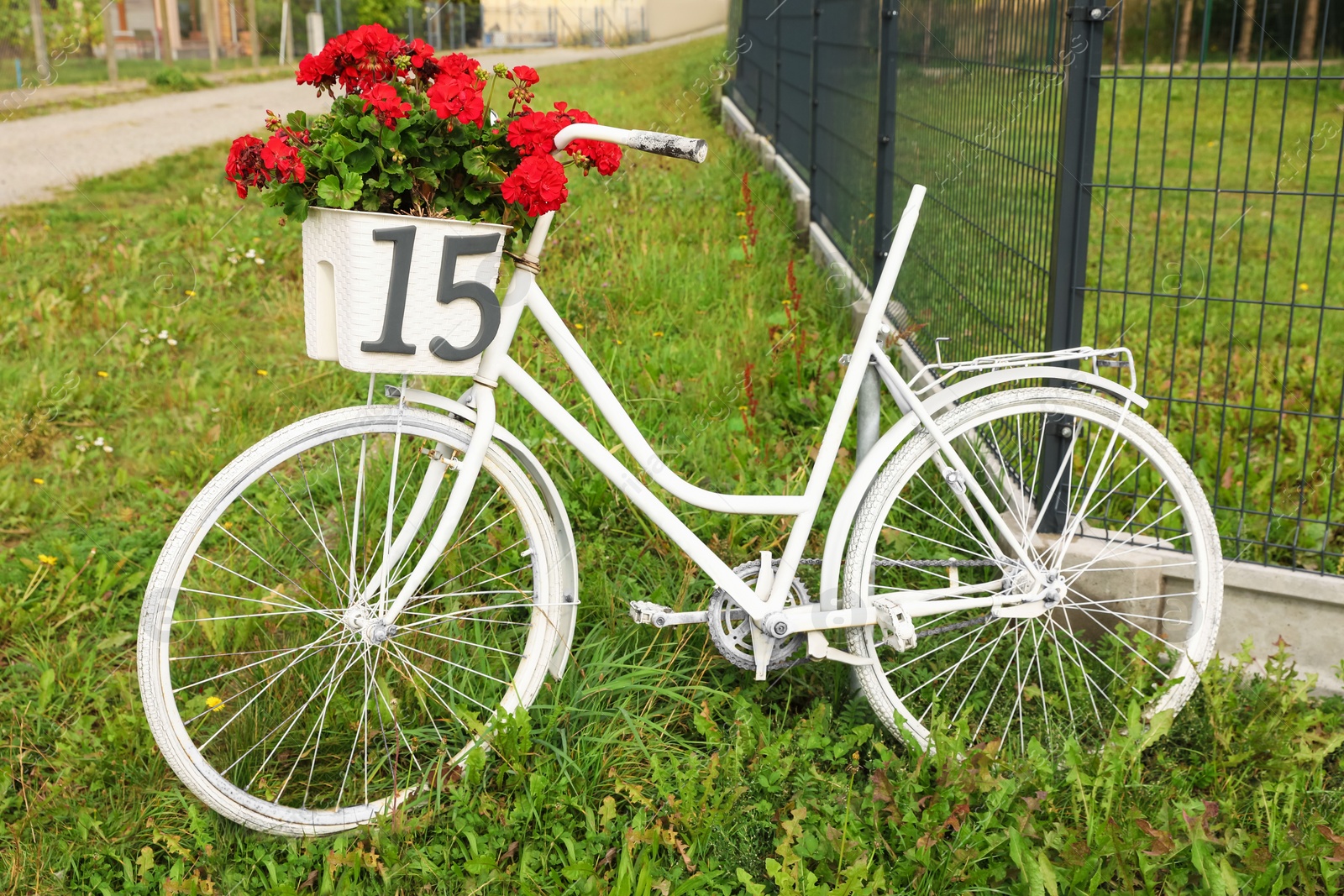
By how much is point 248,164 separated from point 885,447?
4.60 feet

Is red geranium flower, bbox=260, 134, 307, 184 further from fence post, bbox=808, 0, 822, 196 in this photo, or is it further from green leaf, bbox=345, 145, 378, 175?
fence post, bbox=808, 0, 822, 196

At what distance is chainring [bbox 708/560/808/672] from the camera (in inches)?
102

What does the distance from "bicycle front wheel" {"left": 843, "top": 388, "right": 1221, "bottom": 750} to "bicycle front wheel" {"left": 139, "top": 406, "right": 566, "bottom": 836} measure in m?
0.87

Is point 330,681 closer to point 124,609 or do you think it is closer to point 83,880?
point 83,880

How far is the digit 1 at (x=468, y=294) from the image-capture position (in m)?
2.10

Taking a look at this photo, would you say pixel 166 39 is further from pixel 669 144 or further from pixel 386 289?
pixel 669 144

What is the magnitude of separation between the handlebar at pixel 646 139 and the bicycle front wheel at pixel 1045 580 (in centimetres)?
87

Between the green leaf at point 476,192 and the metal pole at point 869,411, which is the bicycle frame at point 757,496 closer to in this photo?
the metal pole at point 869,411

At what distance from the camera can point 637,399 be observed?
13.3 feet

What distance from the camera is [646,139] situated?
2061 millimetres

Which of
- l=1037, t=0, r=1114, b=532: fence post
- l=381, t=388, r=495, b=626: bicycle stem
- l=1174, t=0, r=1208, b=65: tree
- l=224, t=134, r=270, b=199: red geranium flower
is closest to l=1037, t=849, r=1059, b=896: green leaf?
l=1037, t=0, r=1114, b=532: fence post

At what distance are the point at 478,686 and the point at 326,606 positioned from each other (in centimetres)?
49

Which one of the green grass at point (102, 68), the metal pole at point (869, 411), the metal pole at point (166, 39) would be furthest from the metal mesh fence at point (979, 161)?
the metal pole at point (166, 39)

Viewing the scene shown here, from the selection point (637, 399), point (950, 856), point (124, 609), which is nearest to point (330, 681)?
point (124, 609)
